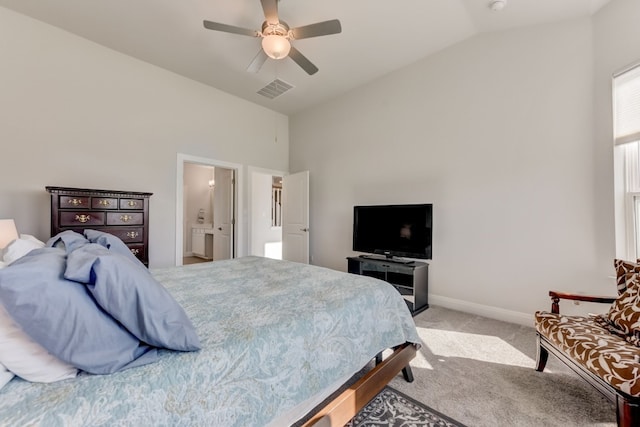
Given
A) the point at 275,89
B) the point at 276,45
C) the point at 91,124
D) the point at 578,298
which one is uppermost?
the point at 275,89

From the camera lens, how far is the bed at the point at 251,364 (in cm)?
72

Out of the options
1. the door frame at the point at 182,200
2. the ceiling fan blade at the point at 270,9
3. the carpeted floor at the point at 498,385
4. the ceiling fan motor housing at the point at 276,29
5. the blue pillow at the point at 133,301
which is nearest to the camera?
the blue pillow at the point at 133,301

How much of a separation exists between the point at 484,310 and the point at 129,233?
13.5 ft

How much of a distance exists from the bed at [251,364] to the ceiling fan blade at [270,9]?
2167 millimetres

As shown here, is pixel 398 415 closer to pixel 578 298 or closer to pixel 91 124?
pixel 578 298

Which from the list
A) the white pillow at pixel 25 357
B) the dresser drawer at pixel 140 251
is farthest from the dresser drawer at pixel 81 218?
the white pillow at pixel 25 357

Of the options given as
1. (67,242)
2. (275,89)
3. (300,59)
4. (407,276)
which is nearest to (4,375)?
(67,242)

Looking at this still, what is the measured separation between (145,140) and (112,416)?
3769 mm

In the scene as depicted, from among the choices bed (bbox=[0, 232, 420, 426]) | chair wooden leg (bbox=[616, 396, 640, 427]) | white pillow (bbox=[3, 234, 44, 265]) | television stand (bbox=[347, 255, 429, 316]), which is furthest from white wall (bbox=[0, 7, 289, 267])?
chair wooden leg (bbox=[616, 396, 640, 427])

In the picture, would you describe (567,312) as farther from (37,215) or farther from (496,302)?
(37,215)

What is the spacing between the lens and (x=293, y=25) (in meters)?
2.92

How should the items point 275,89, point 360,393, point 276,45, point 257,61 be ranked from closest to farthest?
1. point 360,393
2. point 276,45
3. point 257,61
4. point 275,89

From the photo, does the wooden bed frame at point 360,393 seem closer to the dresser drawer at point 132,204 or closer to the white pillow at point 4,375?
the white pillow at point 4,375

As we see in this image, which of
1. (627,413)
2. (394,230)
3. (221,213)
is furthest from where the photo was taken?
(221,213)
